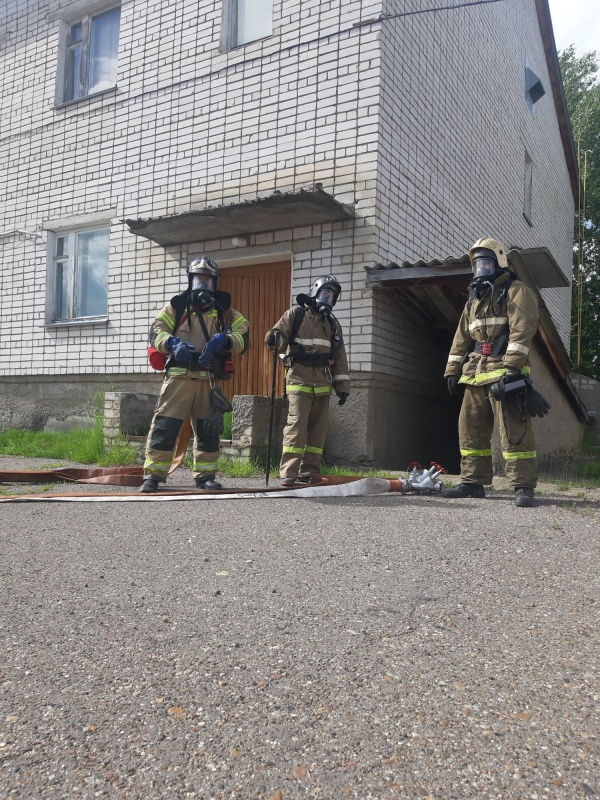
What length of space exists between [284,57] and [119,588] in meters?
7.74

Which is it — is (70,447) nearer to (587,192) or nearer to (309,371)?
(309,371)

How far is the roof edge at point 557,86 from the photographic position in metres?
15.6

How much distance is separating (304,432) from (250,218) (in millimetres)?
3020

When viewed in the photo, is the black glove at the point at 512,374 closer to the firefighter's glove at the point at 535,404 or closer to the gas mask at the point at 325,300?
the firefighter's glove at the point at 535,404

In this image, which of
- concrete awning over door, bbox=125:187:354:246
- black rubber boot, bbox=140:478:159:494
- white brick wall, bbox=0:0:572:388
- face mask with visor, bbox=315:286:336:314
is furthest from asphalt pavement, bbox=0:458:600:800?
white brick wall, bbox=0:0:572:388

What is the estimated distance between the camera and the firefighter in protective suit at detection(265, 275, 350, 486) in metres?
6.27

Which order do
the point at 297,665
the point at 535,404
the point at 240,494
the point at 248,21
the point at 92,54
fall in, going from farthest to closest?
the point at 92,54 < the point at 248,21 < the point at 240,494 < the point at 535,404 < the point at 297,665

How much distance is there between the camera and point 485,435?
5871 mm

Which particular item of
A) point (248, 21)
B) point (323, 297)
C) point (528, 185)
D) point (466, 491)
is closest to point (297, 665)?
point (466, 491)

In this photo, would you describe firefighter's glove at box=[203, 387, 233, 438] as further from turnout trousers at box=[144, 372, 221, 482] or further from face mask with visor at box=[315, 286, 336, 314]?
face mask with visor at box=[315, 286, 336, 314]

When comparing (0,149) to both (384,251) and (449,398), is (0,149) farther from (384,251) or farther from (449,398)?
(449,398)

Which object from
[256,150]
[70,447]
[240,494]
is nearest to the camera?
[240,494]

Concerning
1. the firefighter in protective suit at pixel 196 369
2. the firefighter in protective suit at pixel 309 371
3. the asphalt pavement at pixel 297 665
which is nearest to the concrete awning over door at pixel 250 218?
the firefighter in protective suit at pixel 309 371

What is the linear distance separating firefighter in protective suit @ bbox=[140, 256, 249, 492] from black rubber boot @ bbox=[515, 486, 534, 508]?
2440 mm
